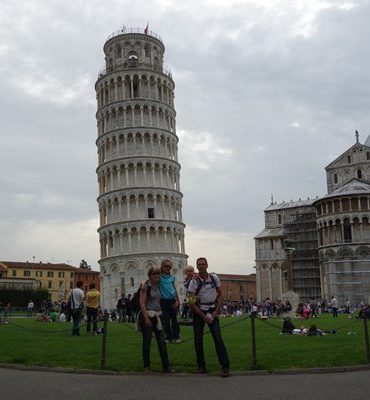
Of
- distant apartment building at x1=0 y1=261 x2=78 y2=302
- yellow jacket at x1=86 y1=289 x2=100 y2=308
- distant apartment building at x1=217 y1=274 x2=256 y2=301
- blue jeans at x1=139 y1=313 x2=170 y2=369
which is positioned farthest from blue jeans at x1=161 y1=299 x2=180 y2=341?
distant apartment building at x1=217 y1=274 x2=256 y2=301

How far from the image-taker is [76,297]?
18594 mm

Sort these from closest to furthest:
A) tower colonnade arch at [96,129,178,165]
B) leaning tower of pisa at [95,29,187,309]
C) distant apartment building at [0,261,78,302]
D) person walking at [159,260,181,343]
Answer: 1. person walking at [159,260,181,343]
2. leaning tower of pisa at [95,29,187,309]
3. tower colonnade arch at [96,129,178,165]
4. distant apartment building at [0,261,78,302]

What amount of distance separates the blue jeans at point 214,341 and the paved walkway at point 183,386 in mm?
340

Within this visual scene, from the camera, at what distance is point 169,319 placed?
13539 millimetres

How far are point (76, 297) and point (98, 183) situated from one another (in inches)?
2006

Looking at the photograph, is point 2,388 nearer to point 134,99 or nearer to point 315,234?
point 134,99

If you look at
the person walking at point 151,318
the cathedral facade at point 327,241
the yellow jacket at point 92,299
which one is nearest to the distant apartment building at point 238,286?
the cathedral facade at point 327,241

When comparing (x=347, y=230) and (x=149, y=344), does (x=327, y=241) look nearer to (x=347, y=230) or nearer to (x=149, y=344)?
(x=347, y=230)

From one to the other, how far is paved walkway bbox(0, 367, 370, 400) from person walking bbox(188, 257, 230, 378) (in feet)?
2.13

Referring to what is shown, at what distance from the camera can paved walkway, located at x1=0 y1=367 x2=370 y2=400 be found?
26.4 ft

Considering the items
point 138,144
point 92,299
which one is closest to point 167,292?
point 92,299

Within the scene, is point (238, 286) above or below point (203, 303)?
above

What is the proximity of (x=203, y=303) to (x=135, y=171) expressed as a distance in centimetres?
5428

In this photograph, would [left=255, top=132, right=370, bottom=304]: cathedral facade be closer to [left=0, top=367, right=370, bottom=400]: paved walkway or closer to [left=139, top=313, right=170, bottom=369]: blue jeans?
[left=139, top=313, right=170, bottom=369]: blue jeans
